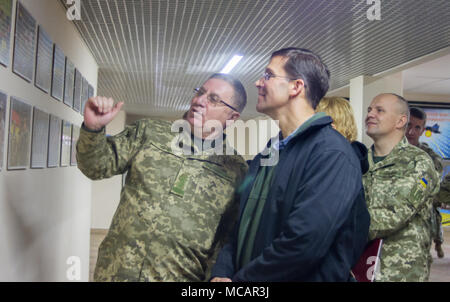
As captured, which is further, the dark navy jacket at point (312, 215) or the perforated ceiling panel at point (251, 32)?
the perforated ceiling panel at point (251, 32)

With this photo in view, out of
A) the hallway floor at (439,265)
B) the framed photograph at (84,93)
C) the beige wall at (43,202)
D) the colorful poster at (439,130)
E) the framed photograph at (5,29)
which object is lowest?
the hallway floor at (439,265)

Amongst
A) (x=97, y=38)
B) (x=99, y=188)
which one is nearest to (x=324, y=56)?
(x=97, y=38)

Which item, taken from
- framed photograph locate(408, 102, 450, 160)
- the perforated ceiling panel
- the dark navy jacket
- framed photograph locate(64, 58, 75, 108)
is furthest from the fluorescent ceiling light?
framed photograph locate(408, 102, 450, 160)

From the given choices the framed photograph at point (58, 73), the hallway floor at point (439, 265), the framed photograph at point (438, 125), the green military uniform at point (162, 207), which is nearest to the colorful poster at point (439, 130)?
the framed photograph at point (438, 125)

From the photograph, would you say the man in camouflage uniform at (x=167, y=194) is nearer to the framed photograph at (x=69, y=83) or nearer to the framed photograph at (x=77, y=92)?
the framed photograph at (x=69, y=83)

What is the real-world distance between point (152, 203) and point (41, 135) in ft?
3.35

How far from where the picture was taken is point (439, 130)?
7664mm

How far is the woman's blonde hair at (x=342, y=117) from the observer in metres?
1.75

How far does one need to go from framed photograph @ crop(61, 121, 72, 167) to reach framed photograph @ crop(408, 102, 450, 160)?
6252mm

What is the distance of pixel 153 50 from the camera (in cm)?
367

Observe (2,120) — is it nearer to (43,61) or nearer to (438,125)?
(43,61)

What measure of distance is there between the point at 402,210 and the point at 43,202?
5.77 ft

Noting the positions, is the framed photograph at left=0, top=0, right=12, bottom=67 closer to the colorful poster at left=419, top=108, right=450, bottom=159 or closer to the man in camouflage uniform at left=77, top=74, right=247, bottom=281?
the man in camouflage uniform at left=77, top=74, right=247, bottom=281

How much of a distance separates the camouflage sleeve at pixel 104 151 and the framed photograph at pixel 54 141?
986 millimetres
